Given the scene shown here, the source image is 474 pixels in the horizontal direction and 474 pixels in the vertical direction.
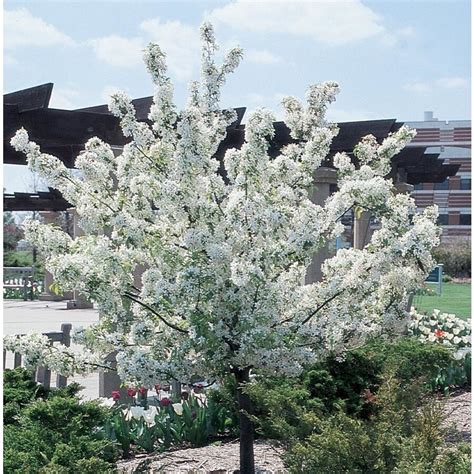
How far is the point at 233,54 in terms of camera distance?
16.6ft

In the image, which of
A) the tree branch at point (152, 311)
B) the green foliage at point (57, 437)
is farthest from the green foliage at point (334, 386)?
the green foliage at point (57, 437)

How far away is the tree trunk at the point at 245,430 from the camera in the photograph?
4773 millimetres

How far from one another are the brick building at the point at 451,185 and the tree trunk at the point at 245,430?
61.3 metres

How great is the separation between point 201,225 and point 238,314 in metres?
0.51

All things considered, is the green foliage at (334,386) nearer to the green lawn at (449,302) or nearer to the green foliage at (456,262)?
the green lawn at (449,302)

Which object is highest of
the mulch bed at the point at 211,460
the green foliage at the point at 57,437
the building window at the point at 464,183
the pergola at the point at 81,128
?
the building window at the point at 464,183

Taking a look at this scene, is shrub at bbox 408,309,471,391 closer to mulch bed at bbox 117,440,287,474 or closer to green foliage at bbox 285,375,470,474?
mulch bed at bbox 117,440,287,474

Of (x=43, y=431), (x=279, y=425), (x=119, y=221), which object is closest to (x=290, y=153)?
(x=119, y=221)

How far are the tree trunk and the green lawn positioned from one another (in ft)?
48.8

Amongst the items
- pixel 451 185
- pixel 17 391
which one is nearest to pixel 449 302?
pixel 17 391

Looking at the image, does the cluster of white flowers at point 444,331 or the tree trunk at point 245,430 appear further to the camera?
the cluster of white flowers at point 444,331

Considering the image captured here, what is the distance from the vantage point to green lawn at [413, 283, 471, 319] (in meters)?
21.8

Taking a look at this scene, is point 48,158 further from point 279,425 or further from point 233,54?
point 279,425

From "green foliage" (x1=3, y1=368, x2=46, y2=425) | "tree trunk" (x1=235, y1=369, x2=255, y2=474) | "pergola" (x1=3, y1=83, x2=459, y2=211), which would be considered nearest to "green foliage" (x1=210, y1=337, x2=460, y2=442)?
"tree trunk" (x1=235, y1=369, x2=255, y2=474)
